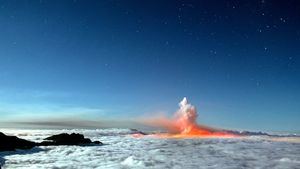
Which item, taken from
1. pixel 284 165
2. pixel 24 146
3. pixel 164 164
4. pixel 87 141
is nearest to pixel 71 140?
pixel 87 141

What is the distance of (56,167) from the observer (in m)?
30.0

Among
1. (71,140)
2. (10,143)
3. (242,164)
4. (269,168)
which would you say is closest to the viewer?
(269,168)

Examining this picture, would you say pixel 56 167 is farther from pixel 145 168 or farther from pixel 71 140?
pixel 71 140

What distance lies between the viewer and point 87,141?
7950 cm

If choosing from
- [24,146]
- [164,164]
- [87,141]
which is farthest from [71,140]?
[164,164]

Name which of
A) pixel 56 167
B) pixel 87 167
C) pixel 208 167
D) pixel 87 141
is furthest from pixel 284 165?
pixel 87 141

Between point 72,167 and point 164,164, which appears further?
point 164,164

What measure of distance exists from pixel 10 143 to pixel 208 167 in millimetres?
38277

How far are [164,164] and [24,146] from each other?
34.0 m

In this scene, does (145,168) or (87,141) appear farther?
(87,141)

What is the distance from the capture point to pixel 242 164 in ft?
104

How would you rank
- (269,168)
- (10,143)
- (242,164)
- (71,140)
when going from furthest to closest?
(71,140) < (10,143) < (242,164) < (269,168)

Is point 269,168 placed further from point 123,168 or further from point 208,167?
point 123,168

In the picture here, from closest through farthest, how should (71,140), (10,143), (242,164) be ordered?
(242,164) < (10,143) < (71,140)
